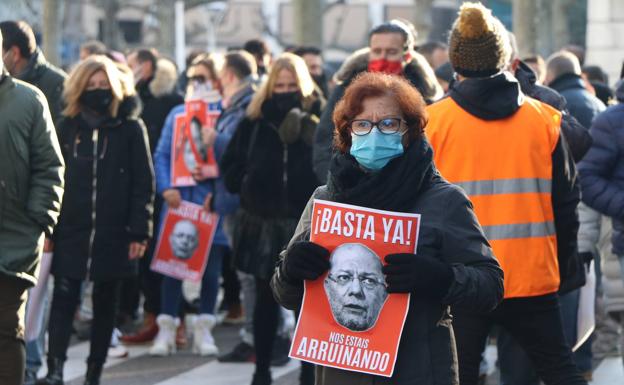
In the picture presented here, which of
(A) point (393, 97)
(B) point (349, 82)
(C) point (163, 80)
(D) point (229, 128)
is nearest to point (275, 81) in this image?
(B) point (349, 82)

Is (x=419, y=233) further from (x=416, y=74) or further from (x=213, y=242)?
(x=213, y=242)

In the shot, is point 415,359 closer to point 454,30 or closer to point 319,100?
point 454,30

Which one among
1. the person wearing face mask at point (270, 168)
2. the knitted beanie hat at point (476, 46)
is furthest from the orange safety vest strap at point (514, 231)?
the person wearing face mask at point (270, 168)

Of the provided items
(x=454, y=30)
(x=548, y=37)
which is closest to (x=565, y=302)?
(x=454, y=30)

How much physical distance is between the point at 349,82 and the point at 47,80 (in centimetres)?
224

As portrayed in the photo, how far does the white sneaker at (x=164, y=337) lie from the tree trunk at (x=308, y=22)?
11.1 meters

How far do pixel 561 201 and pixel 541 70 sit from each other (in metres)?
4.75

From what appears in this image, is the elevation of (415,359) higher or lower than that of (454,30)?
→ lower

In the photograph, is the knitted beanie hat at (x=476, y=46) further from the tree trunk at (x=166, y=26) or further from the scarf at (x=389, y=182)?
the tree trunk at (x=166, y=26)

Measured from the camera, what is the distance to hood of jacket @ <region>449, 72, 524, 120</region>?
622 centimetres

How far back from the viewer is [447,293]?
4.53 metres

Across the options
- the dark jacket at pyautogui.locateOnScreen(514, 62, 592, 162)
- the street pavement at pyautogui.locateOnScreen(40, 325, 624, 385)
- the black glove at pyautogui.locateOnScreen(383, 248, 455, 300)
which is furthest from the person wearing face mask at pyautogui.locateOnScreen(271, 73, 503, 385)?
the street pavement at pyautogui.locateOnScreen(40, 325, 624, 385)

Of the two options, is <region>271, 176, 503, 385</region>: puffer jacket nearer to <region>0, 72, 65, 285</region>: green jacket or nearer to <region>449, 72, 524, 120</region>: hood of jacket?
<region>449, 72, 524, 120</region>: hood of jacket

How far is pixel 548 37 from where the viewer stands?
44.8 metres
